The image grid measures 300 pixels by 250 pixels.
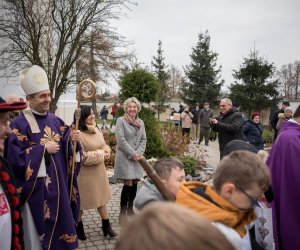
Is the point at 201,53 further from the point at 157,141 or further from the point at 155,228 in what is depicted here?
the point at 155,228

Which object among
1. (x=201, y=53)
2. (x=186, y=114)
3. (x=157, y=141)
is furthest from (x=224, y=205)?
(x=201, y=53)

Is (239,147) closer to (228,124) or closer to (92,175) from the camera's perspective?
(92,175)

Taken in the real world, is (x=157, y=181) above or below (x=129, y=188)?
above

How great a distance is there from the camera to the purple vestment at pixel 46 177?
10.6 feet

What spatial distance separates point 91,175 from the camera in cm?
483

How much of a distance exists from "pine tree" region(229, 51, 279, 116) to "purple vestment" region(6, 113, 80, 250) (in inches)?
897

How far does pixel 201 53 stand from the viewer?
31.1 metres

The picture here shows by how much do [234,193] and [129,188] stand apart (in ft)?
12.1

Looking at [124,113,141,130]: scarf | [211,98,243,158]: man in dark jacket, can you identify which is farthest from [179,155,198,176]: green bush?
[124,113,141,130]: scarf

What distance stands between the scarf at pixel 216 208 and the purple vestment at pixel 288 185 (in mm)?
995

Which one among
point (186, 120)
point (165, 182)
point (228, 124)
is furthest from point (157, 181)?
point (186, 120)

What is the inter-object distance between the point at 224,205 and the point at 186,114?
1453 cm

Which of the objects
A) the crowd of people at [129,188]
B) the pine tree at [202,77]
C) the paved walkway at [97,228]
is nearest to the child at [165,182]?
the crowd of people at [129,188]

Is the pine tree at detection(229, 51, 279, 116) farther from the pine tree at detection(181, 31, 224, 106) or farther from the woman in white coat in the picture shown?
the woman in white coat
